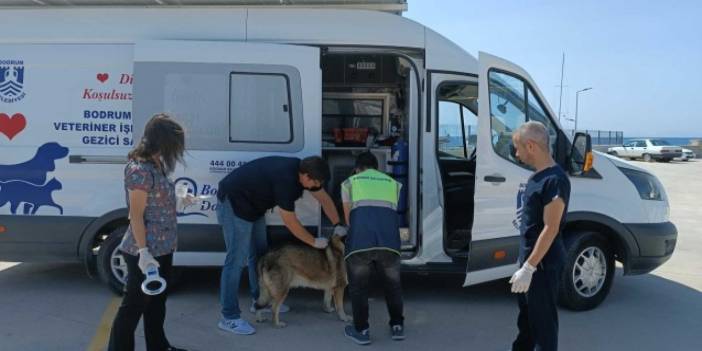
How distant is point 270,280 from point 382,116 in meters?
3.72

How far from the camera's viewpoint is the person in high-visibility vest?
13.7 ft

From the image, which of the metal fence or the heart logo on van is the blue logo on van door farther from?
the metal fence

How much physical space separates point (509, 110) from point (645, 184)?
1.52m

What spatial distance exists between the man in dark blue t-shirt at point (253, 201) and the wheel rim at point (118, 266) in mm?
1192

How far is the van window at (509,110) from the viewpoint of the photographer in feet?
15.6

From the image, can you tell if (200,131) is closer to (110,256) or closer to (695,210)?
(110,256)

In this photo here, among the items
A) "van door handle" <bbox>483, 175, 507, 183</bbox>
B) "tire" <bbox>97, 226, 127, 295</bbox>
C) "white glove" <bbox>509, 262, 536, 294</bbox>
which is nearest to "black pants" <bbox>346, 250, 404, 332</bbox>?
"van door handle" <bbox>483, 175, 507, 183</bbox>

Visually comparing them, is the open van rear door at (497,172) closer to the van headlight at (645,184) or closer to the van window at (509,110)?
the van window at (509,110)

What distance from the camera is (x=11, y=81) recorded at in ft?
15.9

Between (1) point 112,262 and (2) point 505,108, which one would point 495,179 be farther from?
(1) point 112,262

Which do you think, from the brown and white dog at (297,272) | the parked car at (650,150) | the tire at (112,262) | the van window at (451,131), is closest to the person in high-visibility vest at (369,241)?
the brown and white dog at (297,272)

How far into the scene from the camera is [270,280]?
4.58 meters

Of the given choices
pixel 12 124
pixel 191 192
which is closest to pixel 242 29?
pixel 191 192

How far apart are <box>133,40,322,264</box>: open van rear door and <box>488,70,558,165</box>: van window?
59.9 inches
